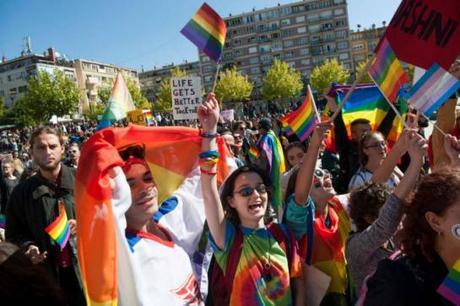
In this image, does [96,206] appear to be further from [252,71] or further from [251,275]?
[252,71]

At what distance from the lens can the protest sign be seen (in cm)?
747

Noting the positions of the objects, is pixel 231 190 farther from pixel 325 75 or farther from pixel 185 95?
pixel 325 75

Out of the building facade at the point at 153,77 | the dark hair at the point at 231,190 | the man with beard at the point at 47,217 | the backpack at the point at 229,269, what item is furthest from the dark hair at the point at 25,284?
the building facade at the point at 153,77

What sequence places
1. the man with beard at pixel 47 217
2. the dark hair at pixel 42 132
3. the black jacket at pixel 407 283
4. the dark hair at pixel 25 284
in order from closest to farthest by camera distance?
1. the dark hair at pixel 25 284
2. the black jacket at pixel 407 283
3. the man with beard at pixel 47 217
4. the dark hair at pixel 42 132

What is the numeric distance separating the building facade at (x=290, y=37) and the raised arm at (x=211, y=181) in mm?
91284

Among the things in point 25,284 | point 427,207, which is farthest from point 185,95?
point 25,284

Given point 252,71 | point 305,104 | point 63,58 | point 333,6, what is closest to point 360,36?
point 333,6

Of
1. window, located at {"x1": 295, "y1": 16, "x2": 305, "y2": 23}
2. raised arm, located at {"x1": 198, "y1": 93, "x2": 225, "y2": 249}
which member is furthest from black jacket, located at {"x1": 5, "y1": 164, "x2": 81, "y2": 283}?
window, located at {"x1": 295, "y1": 16, "x2": 305, "y2": 23}

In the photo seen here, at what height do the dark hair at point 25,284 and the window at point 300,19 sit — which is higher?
the window at point 300,19

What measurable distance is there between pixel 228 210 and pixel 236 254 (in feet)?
1.02

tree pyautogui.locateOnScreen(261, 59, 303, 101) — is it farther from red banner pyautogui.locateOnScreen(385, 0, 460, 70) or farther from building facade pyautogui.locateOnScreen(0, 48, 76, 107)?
red banner pyautogui.locateOnScreen(385, 0, 460, 70)

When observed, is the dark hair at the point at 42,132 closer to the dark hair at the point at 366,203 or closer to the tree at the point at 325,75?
the dark hair at the point at 366,203

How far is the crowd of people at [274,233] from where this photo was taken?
1.60 m

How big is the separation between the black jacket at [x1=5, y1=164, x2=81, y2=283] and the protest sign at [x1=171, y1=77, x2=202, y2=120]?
13.1 feet
